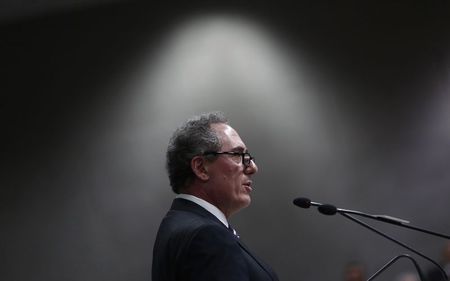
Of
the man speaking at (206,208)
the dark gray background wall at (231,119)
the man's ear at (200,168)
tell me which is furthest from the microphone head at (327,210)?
the dark gray background wall at (231,119)

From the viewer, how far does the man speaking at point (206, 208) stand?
1.09 metres

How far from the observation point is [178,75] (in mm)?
2617

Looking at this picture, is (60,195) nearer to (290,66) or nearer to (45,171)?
(45,171)

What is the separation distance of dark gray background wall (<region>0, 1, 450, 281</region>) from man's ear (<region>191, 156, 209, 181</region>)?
1.05m

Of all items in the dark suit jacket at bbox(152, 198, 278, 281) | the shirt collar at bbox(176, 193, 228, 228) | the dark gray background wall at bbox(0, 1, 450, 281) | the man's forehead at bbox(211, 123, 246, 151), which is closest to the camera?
the dark suit jacket at bbox(152, 198, 278, 281)

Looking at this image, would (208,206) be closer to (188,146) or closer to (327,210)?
(188,146)

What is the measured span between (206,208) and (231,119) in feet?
4.03

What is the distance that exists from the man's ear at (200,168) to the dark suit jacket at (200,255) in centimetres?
15

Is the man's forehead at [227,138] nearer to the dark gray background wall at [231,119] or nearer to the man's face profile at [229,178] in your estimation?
the man's face profile at [229,178]

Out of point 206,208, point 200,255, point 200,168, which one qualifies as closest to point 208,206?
point 206,208

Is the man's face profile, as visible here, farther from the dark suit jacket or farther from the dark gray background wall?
the dark gray background wall

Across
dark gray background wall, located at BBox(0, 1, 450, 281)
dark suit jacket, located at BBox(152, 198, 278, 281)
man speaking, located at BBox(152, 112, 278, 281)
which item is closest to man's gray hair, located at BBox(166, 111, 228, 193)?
man speaking, located at BBox(152, 112, 278, 281)

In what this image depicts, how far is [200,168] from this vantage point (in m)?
1.39

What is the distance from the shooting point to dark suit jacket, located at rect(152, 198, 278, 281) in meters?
1.07
